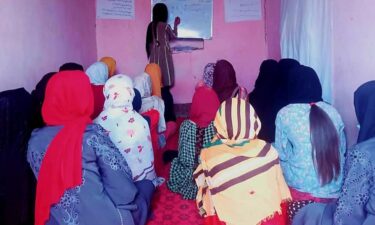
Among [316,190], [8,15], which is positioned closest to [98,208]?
[316,190]

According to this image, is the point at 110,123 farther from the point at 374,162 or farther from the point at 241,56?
the point at 241,56

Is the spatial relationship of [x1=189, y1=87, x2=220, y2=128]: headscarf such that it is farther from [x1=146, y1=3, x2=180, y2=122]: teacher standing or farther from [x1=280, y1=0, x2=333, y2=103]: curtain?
[x1=146, y1=3, x2=180, y2=122]: teacher standing

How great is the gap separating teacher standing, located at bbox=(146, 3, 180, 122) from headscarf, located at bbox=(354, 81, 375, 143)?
2974mm

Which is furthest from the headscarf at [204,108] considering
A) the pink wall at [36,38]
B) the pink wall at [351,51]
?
the pink wall at [36,38]

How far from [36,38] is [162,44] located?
85.3 inches

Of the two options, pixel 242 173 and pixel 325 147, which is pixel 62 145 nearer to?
pixel 242 173

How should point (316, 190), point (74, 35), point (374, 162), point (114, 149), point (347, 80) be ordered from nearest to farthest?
1. point (374, 162)
2. point (114, 149)
3. point (316, 190)
4. point (347, 80)
5. point (74, 35)

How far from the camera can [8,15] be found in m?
2.33

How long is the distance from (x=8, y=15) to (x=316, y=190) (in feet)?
6.77

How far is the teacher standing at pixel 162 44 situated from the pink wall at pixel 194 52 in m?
0.21

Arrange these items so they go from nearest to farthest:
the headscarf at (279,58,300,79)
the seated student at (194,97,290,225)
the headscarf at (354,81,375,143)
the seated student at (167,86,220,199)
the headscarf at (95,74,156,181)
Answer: the seated student at (194,97,290,225) < the headscarf at (354,81,375,143) < the headscarf at (95,74,156,181) < the seated student at (167,86,220,199) < the headscarf at (279,58,300,79)

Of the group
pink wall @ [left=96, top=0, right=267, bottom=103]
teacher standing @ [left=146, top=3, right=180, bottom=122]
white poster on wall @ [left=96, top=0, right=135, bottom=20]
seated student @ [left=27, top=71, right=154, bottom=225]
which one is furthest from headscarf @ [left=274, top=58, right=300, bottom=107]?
white poster on wall @ [left=96, top=0, right=135, bottom=20]

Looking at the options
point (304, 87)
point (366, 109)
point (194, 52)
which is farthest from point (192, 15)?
point (366, 109)

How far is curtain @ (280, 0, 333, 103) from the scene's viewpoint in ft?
9.22
